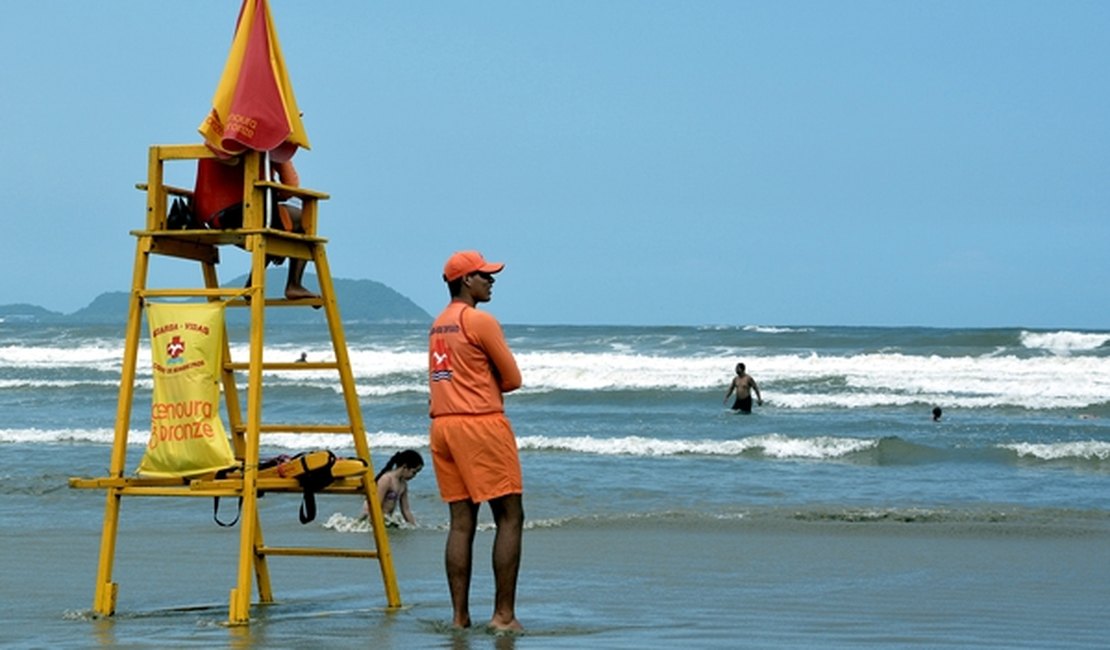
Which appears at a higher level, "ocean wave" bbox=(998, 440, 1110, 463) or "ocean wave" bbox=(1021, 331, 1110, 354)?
"ocean wave" bbox=(1021, 331, 1110, 354)

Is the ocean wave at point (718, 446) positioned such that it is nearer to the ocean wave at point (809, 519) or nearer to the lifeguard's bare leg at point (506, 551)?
the ocean wave at point (809, 519)

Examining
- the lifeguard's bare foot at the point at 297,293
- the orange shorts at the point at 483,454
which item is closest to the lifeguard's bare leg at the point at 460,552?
the orange shorts at the point at 483,454

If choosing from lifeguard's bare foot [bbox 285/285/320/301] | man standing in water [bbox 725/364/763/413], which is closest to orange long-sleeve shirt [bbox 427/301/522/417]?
lifeguard's bare foot [bbox 285/285/320/301]

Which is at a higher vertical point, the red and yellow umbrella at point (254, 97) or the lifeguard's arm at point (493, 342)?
the red and yellow umbrella at point (254, 97)

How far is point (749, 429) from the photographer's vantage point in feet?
87.1

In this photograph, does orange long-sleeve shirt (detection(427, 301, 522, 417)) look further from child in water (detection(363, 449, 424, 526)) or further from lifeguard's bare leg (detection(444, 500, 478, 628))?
child in water (detection(363, 449, 424, 526))

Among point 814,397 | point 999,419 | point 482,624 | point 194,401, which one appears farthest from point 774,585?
point 814,397

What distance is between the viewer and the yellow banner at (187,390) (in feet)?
23.6

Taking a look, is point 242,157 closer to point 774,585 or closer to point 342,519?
point 774,585

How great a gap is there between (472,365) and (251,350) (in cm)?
104

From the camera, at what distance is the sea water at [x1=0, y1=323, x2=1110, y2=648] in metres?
13.8

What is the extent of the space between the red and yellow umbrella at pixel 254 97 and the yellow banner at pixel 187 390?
78 cm

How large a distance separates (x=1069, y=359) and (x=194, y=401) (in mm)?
39074

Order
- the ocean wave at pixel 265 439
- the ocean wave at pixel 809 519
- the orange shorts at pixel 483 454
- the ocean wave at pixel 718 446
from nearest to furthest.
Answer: the orange shorts at pixel 483 454 → the ocean wave at pixel 809 519 → the ocean wave at pixel 718 446 → the ocean wave at pixel 265 439
